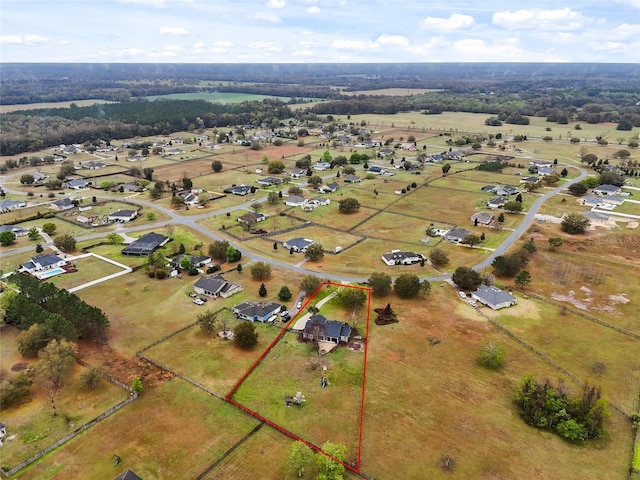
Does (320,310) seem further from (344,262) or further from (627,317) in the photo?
(627,317)

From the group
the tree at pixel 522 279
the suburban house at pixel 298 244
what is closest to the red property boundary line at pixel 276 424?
the suburban house at pixel 298 244

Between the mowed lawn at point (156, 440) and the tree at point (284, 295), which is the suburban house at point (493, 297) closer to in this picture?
the tree at point (284, 295)

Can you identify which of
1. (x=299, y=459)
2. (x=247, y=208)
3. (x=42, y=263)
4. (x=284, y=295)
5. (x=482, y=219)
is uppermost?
(x=299, y=459)

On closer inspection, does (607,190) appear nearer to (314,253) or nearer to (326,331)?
(314,253)

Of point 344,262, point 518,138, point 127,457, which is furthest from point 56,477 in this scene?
point 518,138

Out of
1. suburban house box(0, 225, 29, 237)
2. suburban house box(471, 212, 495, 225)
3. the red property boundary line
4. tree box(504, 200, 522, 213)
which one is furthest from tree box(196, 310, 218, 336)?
tree box(504, 200, 522, 213)

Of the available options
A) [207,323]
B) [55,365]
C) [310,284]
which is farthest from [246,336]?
[55,365]

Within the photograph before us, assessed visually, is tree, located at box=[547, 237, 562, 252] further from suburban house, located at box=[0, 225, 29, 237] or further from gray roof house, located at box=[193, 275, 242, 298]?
suburban house, located at box=[0, 225, 29, 237]
